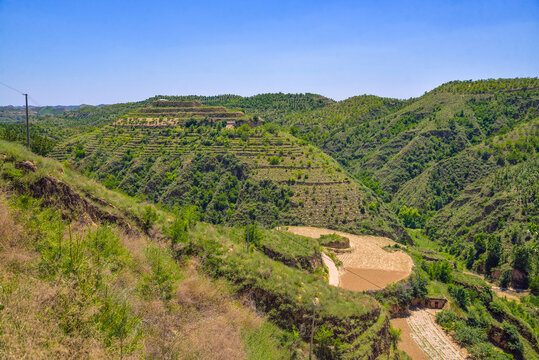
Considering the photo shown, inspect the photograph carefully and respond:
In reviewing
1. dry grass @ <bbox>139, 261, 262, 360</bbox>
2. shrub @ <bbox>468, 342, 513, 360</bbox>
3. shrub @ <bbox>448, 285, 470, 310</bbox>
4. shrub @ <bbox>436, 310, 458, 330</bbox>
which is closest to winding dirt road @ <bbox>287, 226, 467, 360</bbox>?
shrub @ <bbox>436, 310, 458, 330</bbox>

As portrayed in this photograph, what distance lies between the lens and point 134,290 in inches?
358

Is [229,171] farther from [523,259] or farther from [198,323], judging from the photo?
[198,323]

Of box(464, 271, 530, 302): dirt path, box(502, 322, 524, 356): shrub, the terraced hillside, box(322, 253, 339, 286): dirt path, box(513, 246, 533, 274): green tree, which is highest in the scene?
the terraced hillside

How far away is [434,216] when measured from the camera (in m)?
60.3

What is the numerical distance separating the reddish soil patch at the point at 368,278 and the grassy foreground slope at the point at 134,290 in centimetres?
853

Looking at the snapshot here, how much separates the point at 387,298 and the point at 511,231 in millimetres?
30674

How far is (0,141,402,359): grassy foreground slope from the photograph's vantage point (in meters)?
6.38

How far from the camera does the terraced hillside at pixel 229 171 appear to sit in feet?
147

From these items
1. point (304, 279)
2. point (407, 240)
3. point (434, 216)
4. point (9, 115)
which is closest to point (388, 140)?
point (434, 216)

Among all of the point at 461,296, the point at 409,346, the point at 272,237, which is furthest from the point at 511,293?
the point at 272,237

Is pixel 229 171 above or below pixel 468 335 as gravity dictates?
above

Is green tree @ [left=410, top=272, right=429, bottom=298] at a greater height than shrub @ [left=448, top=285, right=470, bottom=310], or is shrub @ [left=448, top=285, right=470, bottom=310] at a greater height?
green tree @ [left=410, top=272, right=429, bottom=298]

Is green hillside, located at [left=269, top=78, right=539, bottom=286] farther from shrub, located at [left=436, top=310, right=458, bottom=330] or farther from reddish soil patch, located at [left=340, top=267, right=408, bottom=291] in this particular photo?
reddish soil patch, located at [left=340, top=267, right=408, bottom=291]

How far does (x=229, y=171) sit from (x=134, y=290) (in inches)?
1659
